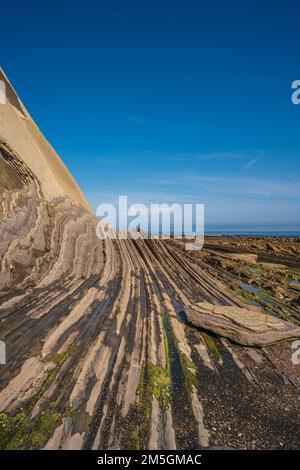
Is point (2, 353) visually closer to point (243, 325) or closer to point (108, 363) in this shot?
point (108, 363)

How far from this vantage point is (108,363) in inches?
239

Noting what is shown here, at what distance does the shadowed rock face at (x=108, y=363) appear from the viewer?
4.41 metres

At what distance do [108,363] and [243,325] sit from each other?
4597mm

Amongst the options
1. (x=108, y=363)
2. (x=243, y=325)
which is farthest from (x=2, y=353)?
(x=243, y=325)

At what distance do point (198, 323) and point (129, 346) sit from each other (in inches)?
116

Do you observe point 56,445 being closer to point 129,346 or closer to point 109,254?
point 129,346

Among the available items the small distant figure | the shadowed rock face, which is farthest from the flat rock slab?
the small distant figure

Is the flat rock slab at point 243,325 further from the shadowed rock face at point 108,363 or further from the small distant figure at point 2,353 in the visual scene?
the small distant figure at point 2,353

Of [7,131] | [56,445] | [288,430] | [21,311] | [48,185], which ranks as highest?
[7,131]

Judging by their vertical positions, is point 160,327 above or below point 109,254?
below

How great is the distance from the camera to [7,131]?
16328 millimetres

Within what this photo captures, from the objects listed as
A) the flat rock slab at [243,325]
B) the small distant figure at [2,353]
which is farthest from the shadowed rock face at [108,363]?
the flat rock slab at [243,325]

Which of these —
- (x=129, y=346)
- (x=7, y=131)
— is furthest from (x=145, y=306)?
(x=7, y=131)

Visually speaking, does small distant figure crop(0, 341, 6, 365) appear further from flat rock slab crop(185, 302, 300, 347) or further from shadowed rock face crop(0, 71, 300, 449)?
flat rock slab crop(185, 302, 300, 347)
